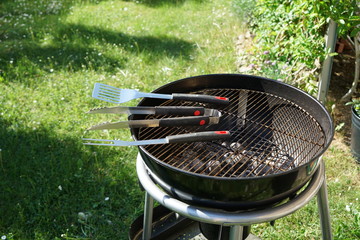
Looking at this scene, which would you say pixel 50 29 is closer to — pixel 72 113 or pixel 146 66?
pixel 146 66

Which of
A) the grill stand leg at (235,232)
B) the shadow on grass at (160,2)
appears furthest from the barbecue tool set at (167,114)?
the shadow on grass at (160,2)

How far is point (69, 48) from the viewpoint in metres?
5.06

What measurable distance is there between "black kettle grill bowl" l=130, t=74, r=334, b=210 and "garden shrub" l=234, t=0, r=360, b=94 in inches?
50.5

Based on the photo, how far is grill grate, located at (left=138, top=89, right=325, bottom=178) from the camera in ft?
5.25

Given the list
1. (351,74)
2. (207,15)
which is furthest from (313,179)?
(207,15)

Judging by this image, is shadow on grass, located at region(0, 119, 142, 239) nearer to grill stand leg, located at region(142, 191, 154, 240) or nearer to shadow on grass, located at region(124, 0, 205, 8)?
grill stand leg, located at region(142, 191, 154, 240)

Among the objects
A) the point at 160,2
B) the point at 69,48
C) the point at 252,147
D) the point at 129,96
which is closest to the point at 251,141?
the point at 252,147

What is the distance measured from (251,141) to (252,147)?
8cm

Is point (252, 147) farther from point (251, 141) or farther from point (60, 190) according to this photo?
point (60, 190)

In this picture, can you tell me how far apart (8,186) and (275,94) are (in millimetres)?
2231

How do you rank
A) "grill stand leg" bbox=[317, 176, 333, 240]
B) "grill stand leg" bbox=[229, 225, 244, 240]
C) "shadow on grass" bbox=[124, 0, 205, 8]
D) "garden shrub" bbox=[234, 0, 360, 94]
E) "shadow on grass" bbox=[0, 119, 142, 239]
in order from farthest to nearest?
"shadow on grass" bbox=[124, 0, 205, 8] < "garden shrub" bbox=[234, 0, 360, 94] < "shadow on grass" bbox=[0, 119, 142, 239] < "grill stand leg" bbox=[317, 176, 333, 240] < "grill stand leg" bbox=[229, 225, 244, 240]

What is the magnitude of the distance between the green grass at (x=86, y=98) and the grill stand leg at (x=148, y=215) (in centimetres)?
62

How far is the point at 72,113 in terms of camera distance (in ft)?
12.5

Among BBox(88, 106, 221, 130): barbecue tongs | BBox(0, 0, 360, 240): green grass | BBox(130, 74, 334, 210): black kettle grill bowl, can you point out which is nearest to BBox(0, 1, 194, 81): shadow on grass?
BBox(0, 0, 360, 240): green grass
